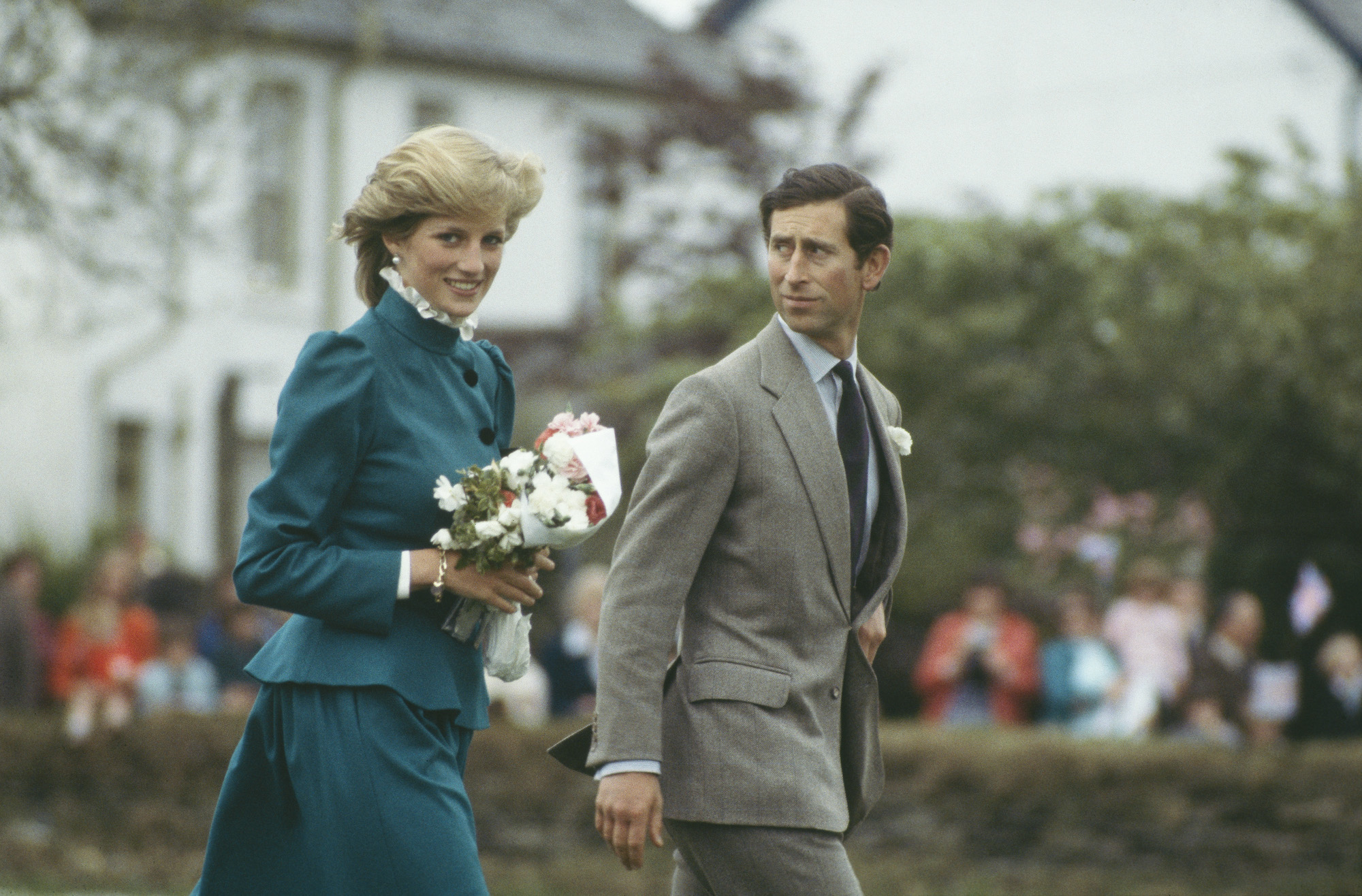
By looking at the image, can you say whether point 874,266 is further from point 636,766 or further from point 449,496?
point 636,766

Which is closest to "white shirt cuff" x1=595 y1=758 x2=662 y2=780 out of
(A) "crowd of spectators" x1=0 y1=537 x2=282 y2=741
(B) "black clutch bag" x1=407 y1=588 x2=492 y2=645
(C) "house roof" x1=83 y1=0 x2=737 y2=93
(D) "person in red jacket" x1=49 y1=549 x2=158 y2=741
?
(B) "black clutch bag" x1=407 y1=588 x2=492 y2=645

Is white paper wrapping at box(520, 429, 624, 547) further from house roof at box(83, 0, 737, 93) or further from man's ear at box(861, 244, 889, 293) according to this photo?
house roof at box(83, 0, 737, 93)

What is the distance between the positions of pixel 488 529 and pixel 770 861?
0.87 metres

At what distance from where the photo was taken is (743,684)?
12.7 feet

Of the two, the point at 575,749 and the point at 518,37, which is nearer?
the point at 575,749

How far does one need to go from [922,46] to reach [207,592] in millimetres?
18021

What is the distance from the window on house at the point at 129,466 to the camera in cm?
2334

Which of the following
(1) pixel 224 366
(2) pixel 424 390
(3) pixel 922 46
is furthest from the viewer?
A: (3) pixel 922 46

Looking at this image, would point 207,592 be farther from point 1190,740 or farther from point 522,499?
point 522,499

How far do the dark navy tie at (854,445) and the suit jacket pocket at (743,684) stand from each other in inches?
13.6

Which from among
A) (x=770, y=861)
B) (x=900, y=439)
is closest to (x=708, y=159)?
(x=900, y=439)

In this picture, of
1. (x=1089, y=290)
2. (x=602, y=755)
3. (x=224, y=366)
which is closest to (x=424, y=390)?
(x=602, y=755)

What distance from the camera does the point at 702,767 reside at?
152 inches

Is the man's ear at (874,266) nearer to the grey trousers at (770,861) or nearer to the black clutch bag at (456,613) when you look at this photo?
the black clutch bag at (456,613)
